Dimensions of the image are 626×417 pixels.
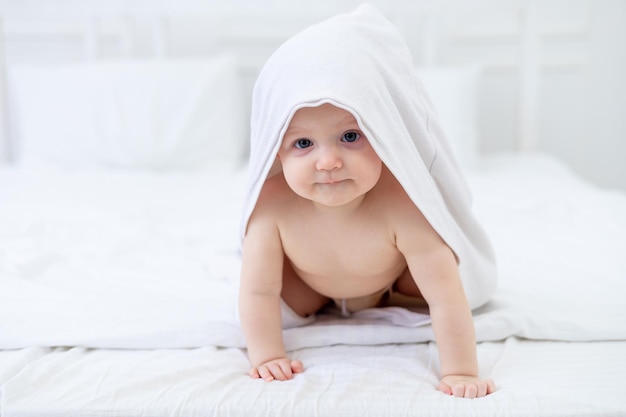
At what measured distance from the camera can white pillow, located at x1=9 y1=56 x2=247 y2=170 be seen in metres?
2.42

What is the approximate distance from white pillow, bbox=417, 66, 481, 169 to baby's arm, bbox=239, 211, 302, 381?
1.44 meters

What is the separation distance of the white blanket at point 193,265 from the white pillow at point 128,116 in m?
0.21

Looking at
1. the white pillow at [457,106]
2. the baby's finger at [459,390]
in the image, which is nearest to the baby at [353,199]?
the baby's finger at [459,390]

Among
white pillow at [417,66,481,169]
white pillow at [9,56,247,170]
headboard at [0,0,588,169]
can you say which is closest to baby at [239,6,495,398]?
white pillow at [417,66,481,169]

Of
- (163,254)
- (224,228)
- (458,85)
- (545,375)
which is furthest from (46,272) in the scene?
(458,85)

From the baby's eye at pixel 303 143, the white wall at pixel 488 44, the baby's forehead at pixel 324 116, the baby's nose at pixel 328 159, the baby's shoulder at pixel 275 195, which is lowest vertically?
the baby's shoulder at pixel 275 195

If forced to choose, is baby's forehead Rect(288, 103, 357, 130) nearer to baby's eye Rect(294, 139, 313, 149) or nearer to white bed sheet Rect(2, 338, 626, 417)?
Answer: baby's eye Rect(294, 139, 313, 149)

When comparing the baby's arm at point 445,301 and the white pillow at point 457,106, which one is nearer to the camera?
the baby's arm at point 445,301

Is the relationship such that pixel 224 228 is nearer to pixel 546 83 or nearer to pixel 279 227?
pixel 279 227

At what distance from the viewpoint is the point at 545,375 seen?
917mm

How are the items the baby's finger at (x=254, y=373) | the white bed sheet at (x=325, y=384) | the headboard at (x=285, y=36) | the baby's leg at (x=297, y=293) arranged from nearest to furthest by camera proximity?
the white bed sheet at (x=325, y=384), the baby's finger at (x=254, y=373), the baby's leg at (x=297, y=293), the headboard at (x=285, y=36)

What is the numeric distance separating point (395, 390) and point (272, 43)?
7.10ft

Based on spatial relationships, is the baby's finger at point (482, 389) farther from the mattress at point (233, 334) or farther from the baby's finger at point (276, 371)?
the baby's finger at point (276, 371)

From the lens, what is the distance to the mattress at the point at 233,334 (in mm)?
845
